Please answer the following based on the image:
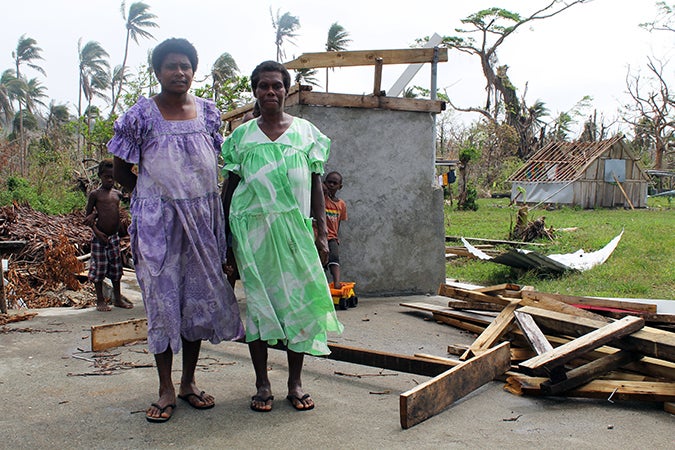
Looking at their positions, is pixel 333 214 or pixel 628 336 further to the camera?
pixel 333 214

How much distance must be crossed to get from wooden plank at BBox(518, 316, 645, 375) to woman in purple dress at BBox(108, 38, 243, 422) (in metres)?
1.60

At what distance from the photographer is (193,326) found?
3295mm

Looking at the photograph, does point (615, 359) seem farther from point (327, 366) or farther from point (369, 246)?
point (369, 246)

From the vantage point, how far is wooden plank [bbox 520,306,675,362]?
349cm

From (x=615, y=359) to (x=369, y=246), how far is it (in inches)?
154

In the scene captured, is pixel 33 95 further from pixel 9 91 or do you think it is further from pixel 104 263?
pixel 104 263

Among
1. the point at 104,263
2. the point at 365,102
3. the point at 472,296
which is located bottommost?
the point at 472,296

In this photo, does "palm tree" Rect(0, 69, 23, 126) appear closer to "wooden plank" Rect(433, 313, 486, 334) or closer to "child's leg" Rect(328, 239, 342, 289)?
"child's leg" Rect(328, 239, 342, 289)

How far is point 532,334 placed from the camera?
13.3ft

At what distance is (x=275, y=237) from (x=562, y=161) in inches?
961

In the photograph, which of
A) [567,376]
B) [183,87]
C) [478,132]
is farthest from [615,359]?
[478,132]

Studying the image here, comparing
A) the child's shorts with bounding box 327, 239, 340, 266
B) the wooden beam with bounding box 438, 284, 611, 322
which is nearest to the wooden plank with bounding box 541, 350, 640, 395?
the wooden beam with bounding box 438, 284, 611, 322

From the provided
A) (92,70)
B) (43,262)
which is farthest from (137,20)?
(43,262)

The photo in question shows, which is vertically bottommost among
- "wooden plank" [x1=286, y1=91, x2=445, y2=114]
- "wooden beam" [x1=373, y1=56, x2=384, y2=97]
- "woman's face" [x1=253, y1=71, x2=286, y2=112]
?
"woman's face" [x1=253, y1=71, x2=286, y2=112]
